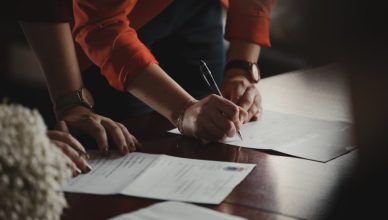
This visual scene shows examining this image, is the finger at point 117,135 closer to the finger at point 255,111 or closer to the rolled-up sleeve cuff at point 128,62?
the rolled-up sleeve cuff at point 128,62

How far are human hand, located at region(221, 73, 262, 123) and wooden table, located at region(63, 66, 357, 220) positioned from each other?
0.30 ft

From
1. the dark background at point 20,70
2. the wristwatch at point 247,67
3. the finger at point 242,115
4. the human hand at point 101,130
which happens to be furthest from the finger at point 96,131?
the dark background at point 20,70

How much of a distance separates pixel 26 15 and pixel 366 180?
1.11 m

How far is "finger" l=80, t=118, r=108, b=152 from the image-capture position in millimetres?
1230

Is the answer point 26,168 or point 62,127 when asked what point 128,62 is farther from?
point 26,168

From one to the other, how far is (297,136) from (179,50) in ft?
1.71

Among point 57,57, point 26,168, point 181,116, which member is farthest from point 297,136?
point 26,168

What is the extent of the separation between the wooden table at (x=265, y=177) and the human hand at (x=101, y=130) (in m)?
0.04

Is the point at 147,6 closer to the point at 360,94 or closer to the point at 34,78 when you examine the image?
the point at 360,94

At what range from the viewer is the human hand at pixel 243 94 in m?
1.48

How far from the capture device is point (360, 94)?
45 cm

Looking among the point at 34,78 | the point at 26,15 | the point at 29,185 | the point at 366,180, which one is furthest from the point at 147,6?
the point at 34,78

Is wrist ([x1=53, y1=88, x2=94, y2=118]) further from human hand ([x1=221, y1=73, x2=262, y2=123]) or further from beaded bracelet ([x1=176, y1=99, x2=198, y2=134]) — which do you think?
human hand ([x1=221, y1=73, x2=262, y2=123])

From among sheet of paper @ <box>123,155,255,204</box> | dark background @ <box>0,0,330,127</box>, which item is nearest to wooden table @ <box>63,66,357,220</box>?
sheet of paper @ <box>123,155,255,204</box>
